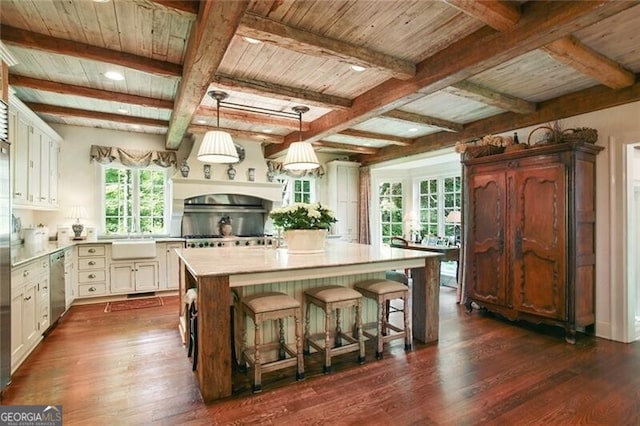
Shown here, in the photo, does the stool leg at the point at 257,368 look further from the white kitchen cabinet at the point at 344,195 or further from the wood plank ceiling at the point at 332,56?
the white kitchen cabinet at the point at 344,195

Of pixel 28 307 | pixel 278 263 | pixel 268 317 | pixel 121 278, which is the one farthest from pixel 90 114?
pixel 268 317

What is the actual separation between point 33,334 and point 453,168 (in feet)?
19.9

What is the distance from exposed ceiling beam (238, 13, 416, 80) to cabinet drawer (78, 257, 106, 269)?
4070 millimetres

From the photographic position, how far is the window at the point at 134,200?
5.35m

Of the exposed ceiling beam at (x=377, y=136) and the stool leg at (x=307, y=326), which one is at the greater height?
the exposed ceiling beam at (x=377, y=136)

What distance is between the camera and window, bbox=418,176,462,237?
232 inches

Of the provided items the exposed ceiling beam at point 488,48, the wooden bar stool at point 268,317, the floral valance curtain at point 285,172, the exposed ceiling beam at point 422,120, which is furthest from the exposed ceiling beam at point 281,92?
the floral valance curtain at point 285,172

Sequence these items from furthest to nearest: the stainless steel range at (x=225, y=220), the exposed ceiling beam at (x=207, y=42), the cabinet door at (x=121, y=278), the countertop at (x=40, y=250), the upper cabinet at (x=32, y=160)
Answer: the stainless steel range at (x=225, y=220) → the cabinet door at (x=121, y=278) → the upper cabinet at (x=32, y=160) → the countertop at (x=40, y=250) → the exposed ceiling beam at (x=207, y=42)

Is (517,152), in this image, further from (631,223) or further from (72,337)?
(72,337)

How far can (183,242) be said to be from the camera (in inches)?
202

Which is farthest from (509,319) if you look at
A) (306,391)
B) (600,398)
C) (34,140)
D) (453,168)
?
(34,140)

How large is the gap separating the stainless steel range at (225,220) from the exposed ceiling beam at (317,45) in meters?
3.47

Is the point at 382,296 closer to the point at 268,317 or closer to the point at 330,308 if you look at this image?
the point at 330,308

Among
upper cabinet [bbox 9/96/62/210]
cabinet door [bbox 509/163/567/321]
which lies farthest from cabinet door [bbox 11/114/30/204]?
cabinet door [bbox 509/163/567/321]
